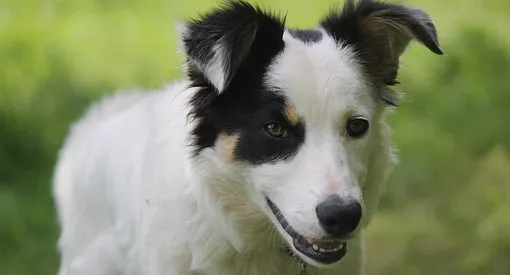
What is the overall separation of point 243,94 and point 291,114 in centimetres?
24

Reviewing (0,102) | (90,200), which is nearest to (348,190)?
(90,200)

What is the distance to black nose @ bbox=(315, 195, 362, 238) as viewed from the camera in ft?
10.2

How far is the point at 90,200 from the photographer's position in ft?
14.1

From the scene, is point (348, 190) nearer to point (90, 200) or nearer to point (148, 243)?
point (148, 243)

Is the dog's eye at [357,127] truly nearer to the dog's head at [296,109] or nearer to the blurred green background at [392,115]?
the dog's head at [296,109]

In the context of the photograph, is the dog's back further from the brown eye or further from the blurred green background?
the blurred green background

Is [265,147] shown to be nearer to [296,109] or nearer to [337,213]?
[296,109]

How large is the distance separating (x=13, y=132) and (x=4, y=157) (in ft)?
0.62

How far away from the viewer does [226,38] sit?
3.28 m

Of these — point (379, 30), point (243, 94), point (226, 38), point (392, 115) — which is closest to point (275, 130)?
point (243, 94)

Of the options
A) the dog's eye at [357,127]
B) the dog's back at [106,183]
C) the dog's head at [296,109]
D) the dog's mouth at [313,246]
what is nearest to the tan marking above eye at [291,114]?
the dog's head at [296,109]

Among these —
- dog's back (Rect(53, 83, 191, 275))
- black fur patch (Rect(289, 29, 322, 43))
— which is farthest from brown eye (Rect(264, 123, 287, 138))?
dog's back (Rect(53, 83, 191, 275))

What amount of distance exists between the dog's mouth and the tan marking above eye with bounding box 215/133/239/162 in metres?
0.20

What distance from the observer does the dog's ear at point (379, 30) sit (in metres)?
3.51
